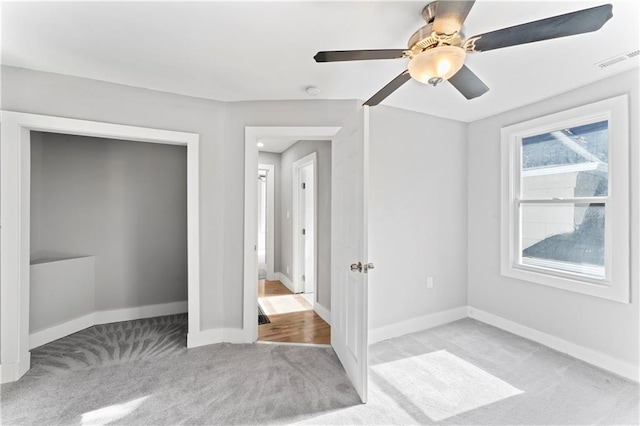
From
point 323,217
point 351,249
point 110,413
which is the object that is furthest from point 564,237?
point 110,413

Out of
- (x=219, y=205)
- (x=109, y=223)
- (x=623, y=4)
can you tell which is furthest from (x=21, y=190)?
(x=623, y=4)

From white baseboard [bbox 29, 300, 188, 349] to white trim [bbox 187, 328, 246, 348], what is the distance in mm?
1078

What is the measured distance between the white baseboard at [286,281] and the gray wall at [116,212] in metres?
1.58

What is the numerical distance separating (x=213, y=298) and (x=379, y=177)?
2062mm

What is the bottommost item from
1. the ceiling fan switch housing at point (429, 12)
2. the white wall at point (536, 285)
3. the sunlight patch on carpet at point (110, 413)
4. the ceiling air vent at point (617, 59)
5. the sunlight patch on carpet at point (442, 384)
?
the sunlight patch on carpet at point (442, 384)

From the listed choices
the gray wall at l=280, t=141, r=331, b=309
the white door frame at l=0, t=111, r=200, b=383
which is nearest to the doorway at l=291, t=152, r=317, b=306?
the gray wall at l=280, t=141, r=331, b=309

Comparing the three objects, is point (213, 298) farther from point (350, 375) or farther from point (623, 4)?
point (623, 4)

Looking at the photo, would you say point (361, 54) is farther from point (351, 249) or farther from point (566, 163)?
point (566, 163)

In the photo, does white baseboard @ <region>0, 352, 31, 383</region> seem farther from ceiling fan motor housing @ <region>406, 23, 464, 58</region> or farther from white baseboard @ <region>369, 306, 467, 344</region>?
ceiling fan motor housing @ <region>406, 23, 464, 58</region>

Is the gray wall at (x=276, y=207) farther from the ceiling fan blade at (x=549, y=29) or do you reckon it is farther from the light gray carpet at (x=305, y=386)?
the ceiling fan blade at (x=549, y=29)

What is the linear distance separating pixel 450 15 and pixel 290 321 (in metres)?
3.14

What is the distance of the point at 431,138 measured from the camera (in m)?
3.30

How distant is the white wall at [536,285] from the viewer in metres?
2.24

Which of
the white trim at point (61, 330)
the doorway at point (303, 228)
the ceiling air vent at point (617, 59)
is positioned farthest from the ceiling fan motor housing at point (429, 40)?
the white trim at point (61, 330)
